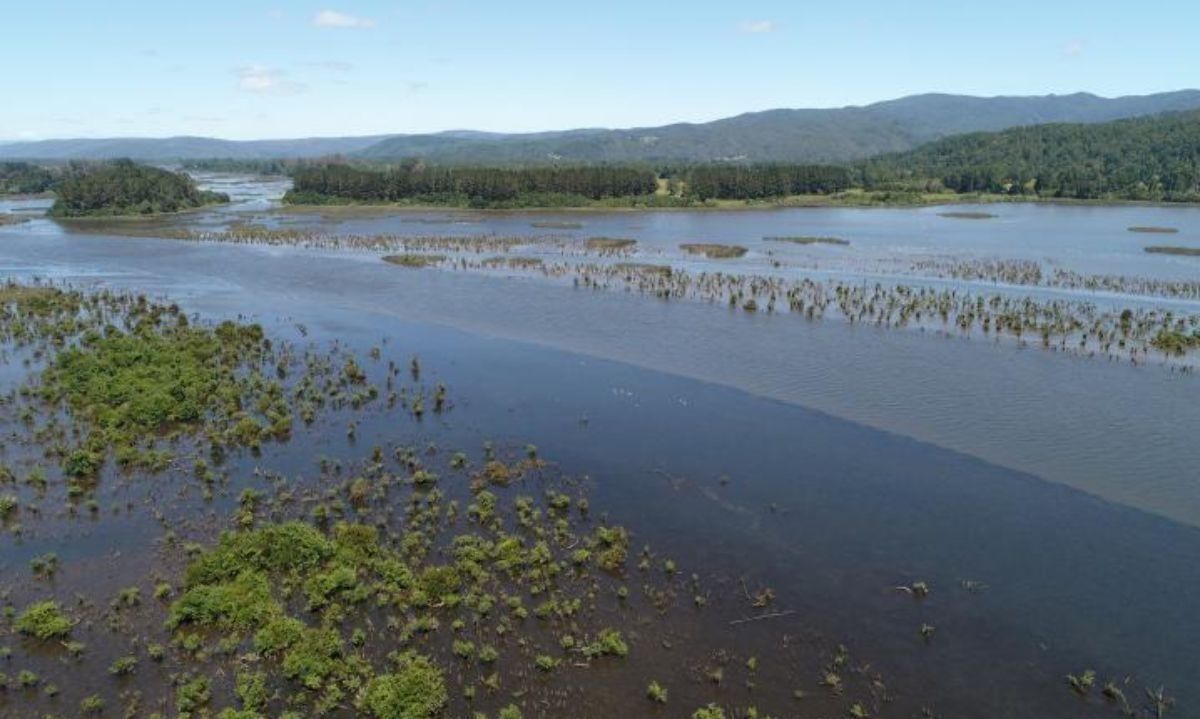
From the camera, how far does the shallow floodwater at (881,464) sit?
17.8m

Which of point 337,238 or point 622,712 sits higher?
point 337,238

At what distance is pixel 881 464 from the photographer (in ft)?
85.6

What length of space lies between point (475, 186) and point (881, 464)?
10828cm

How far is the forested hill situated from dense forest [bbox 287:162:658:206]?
58.8 metres

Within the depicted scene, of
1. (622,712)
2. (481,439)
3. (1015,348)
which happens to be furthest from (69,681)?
(1015,348)

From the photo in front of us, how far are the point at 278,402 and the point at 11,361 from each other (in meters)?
16.9

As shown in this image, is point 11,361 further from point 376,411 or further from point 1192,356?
point 1192,356

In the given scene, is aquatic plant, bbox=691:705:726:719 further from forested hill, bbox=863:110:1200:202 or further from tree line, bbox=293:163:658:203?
forested hill, bbox=863:110:1200:202

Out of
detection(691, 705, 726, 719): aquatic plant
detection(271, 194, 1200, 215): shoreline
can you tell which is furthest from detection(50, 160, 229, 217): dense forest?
detection(691, 705, 726, 719): aquatic plant

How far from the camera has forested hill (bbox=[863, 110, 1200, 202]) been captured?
129500mm

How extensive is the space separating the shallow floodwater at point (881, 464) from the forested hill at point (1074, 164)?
113687mm

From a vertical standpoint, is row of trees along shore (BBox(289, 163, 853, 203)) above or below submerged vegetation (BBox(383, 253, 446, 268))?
above

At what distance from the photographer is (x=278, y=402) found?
104 ft

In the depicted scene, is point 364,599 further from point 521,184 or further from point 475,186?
point 475,186
